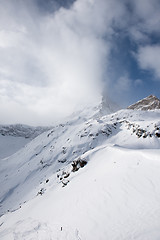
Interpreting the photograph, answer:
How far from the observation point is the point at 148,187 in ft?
24.3

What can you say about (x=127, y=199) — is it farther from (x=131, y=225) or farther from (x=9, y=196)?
(x=9, y=196)

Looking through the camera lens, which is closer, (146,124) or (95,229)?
(95,229)

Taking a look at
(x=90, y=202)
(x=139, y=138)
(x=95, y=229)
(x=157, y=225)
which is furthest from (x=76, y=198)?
(x=139, y=138)

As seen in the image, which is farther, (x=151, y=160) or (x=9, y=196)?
(x=9, y=196)

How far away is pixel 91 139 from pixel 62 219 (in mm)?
29801

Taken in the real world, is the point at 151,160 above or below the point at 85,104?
below

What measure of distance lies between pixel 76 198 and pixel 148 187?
16.2ft

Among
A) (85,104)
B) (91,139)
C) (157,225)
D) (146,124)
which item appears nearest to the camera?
(157,225)

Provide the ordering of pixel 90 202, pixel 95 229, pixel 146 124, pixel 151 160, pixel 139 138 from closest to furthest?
pixel 95 229 → pixel 90 202 → pixel 151 160 → pixel 139 138 → pixel 146 124

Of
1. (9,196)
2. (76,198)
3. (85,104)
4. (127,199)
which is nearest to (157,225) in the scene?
(127,199)

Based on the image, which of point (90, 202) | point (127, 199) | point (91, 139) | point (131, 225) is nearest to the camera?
point (131, 225)

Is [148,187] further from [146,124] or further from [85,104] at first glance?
[85,104]

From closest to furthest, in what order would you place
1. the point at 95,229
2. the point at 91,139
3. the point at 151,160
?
the point at 95,229, the point at 151,160, the point at 91,139

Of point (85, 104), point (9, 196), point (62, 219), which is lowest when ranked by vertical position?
point (9, 196)
